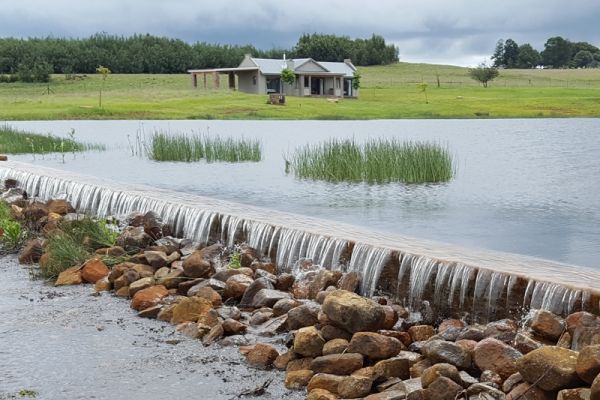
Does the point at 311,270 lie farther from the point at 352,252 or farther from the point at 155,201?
the point at 155,201

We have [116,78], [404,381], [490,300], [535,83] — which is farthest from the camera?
[535,83]

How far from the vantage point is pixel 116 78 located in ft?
354

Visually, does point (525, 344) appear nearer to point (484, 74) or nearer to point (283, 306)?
point (283, 306)

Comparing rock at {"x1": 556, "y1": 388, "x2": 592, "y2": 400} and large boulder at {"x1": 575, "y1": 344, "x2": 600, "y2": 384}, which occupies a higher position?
large boulder at {"x1": 575, "y1": 344, "x2": 600, "y2": 384}

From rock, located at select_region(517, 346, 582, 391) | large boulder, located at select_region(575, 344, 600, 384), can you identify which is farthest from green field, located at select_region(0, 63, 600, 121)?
large boulder, located at select_region(575, 344, 600, 384)

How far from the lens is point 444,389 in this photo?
7812 mm

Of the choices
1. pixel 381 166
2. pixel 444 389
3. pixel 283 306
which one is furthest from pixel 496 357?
pixel 381 166

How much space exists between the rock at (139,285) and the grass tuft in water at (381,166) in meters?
12.7

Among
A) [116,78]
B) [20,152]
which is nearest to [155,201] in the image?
[20,152]

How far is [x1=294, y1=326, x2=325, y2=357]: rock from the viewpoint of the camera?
9555 mm

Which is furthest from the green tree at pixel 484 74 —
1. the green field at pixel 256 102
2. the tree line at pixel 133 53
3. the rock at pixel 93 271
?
the rock at pixel 93 271

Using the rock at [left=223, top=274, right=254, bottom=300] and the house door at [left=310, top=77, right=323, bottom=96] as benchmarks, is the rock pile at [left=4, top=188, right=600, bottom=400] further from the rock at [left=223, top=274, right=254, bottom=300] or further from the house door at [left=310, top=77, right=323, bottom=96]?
the house door at [left=310, top=77, right=323, bottom=96]

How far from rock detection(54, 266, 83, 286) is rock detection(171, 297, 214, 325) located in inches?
127

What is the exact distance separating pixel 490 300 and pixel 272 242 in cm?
489
